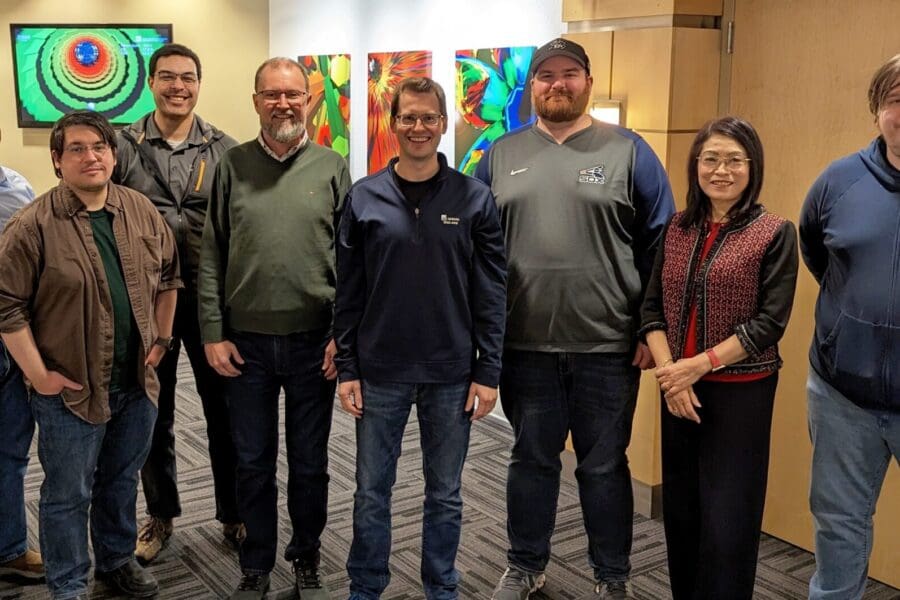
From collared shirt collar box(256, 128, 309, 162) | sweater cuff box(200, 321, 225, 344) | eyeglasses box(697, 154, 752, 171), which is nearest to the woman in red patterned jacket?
eyeglasses box(697, 154, 752, 171)

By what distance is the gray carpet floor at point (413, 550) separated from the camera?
2.74 m

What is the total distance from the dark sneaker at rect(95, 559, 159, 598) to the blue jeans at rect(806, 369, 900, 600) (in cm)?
191

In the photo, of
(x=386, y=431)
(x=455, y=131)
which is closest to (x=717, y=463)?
(x=386, y=431)

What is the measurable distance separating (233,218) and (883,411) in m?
1.71

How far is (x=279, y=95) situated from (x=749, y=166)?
1257 mm

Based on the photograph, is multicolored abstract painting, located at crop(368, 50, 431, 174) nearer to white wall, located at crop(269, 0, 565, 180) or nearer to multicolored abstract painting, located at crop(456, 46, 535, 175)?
white wall, located at crop(269, 0, 565, 180)

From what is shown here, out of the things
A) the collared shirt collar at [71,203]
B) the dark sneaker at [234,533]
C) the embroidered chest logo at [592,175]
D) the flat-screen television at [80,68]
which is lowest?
the dark sneaker at [234,533]

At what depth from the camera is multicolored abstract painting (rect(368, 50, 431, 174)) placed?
15.5ft

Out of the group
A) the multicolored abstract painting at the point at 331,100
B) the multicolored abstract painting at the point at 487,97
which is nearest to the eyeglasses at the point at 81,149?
the multicolored abstract painting at the point at 487,97

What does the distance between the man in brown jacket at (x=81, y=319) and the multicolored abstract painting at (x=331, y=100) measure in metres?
3.04

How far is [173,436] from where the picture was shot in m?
2.93

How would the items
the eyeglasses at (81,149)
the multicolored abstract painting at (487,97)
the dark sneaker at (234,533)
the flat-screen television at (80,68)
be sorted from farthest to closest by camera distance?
the flat-screen television at (80,68) < the multicolored abstract painting at (487,97) < the dark sneaker at (234,533) < the eyeglasses at (81,149)

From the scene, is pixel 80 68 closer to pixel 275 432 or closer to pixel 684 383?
pixel 275 432

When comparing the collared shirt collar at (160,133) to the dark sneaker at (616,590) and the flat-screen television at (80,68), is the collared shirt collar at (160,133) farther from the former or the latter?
the flat-screen television at (80,68)
